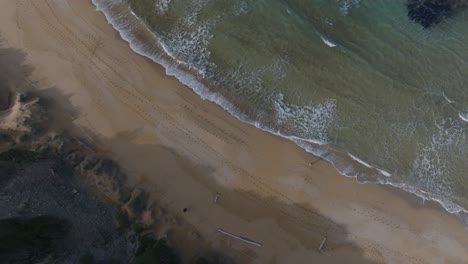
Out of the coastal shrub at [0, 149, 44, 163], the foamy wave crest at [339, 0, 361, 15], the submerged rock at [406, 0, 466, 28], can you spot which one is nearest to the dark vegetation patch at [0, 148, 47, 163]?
the coastal shrub at [0, 149, 44, 163]

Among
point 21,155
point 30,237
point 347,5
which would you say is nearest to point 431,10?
point 347,5

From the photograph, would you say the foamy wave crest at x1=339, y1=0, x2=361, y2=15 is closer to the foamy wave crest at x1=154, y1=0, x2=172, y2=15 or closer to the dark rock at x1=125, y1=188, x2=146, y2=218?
the foamy wave crest at x1=154, y1=0, x2=172, y2=15

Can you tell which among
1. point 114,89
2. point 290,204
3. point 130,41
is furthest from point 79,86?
point 290,204

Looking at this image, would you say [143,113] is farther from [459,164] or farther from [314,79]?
[459,164]

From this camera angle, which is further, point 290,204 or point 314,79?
point 314,79

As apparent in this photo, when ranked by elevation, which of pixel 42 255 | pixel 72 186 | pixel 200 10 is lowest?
pixel 42 255

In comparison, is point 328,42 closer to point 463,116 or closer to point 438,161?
point 463,116
